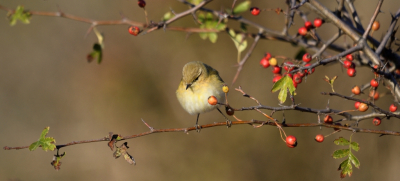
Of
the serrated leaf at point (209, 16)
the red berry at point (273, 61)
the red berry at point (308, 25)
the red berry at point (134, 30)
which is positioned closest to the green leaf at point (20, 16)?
the red berry at point (134, 30)

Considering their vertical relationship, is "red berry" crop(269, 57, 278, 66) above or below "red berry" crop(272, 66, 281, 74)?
above

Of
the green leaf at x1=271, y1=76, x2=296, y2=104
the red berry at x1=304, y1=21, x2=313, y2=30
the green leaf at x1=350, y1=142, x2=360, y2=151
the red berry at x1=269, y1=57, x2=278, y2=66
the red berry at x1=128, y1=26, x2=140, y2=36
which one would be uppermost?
the red berry at x1=128, y1=26, x2=140, y2=36

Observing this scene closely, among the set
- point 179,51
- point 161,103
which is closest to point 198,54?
point 179,51

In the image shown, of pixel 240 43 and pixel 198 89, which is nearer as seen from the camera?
pixel 240 43

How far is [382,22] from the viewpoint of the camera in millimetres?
5371

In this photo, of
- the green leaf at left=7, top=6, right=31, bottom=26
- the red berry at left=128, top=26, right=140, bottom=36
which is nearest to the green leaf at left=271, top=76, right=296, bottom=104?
the red berry at left=128, top=26, right=140, bottom=36

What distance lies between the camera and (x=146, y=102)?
22.3 feet

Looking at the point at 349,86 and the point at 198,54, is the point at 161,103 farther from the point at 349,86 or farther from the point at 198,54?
the point at 349,86

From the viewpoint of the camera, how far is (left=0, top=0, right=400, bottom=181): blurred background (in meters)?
5.83

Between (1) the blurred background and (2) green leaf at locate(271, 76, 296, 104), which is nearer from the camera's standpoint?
(2) green leaf at locate(271, 76, 296, 104)

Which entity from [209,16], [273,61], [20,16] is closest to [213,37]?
[209,16]

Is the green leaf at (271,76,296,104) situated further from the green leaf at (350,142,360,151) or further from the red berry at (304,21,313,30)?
the red berry at (304,21,313,30)

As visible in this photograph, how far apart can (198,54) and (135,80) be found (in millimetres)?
1515

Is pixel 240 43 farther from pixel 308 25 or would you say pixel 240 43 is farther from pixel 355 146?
pixel 355 146
